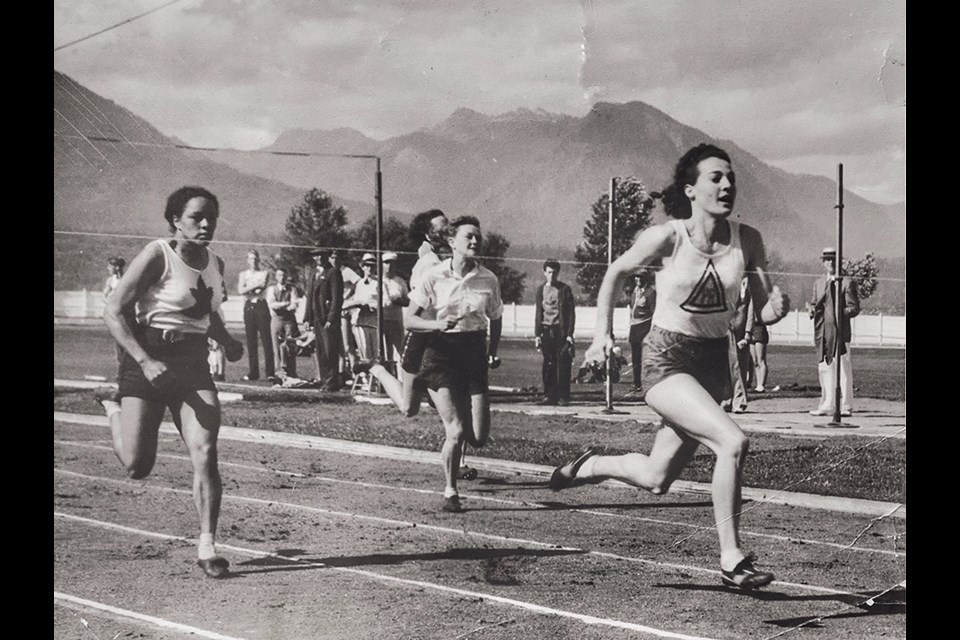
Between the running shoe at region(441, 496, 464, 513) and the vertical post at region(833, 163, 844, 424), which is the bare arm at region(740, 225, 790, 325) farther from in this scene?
the running shoe at region(441, 496, 464, 513)

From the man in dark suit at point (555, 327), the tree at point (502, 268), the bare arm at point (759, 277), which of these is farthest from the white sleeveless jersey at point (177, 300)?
the bare arm at point (759, 277)

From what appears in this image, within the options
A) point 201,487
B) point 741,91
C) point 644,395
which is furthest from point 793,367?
point 201,487

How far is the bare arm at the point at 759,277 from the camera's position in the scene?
216 inches

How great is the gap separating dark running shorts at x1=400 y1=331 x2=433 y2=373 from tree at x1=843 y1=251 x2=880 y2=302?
1.87 meters

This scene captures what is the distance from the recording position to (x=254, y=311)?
5.55 m

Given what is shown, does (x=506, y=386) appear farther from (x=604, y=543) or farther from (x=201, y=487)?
(x=201, y=487)

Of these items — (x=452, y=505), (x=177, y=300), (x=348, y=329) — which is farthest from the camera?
(x=348, y=329)

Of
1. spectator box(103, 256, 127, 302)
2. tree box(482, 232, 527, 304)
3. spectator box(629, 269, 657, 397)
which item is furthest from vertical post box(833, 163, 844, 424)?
spectator box(103, 256, 127, 302)

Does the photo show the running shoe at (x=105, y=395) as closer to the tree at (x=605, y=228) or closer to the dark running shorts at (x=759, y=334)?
the tree at (x=605, y=228)

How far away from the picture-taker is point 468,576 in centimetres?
554

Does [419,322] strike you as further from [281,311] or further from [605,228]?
[605,228]

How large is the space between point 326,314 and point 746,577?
1.98m

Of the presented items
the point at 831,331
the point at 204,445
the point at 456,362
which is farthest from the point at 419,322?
the point at 831,331

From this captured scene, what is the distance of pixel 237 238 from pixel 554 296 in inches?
50.6
